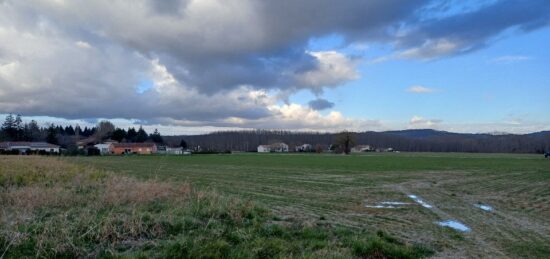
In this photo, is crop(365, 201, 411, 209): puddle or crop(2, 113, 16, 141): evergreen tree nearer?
crop(365, 201, 411, 209): puddle

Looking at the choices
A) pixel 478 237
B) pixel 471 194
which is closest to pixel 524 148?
pixel 471 194

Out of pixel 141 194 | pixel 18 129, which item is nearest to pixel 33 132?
pixel 18 129

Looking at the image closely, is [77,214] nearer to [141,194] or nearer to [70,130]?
[141,194]

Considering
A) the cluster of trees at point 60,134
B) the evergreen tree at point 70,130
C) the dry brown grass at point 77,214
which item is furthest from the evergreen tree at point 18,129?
the dry brown grass at point 77,214

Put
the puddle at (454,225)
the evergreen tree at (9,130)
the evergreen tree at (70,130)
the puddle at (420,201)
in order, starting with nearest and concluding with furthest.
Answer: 1. the puddle at (454,225)
2. the puddle at (420,201)
3. the evergreen tree at (9,130)
4. the evergreen tree at (70,130)

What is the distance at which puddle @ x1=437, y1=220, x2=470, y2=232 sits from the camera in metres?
10.6

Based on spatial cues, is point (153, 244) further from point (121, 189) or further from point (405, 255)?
point (121, 189)

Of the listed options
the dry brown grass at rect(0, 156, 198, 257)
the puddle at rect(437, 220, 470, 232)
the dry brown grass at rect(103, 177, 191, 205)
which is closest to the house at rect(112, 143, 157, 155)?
the dry brown grass at rect(0, 156, 198, 257)

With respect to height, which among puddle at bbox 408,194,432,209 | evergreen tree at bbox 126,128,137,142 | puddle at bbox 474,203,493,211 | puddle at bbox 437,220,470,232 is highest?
evergreen tree at bbox 126,128,137,142

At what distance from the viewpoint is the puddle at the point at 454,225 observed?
1065 centimetres

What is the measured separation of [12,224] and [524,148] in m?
198

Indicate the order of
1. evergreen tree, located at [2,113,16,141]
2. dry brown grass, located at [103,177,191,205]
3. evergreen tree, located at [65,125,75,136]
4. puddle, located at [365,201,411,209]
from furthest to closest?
1. evergreen tree, located at [65,125,75,136]
2. evergreen tree, located at [2,113,16,141]
3. puddle, located at [365,201,411,209]
4. dry brown grass, located at [103,177,191,205]

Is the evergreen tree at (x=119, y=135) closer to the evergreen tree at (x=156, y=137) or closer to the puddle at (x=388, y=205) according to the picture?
the evergreen tree at (x=156, y=137)

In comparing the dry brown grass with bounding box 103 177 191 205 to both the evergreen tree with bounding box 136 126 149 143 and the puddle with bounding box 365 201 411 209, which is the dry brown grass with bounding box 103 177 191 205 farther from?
the evergreen tree with bounding box 136 126 149 143
